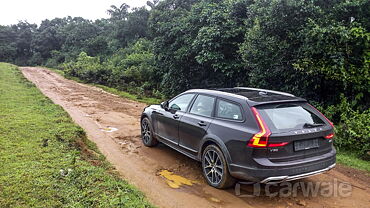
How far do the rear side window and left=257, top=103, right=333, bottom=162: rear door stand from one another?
13.9 inches

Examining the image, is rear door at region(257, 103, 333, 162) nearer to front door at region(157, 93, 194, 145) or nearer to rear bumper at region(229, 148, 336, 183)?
rear bumper at region(229, 148, 336, 183)

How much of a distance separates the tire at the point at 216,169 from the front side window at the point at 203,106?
2.15 feet

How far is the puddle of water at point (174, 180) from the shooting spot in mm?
4883

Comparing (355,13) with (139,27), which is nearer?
(355,13)

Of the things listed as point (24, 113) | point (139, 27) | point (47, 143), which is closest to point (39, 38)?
point (139, 27)

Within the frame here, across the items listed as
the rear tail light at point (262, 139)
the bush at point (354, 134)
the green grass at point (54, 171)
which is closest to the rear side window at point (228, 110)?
the rear tail light at point (262, 139)

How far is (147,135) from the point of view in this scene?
6.93m

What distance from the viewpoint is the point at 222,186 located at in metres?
4.57

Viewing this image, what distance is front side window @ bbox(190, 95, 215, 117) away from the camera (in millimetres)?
5108

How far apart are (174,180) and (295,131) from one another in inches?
87.1

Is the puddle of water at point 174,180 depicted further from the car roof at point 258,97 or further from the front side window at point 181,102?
the car roof at point 258,97

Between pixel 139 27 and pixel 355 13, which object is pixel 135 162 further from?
pixel 139 27

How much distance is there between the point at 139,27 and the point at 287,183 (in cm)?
3478

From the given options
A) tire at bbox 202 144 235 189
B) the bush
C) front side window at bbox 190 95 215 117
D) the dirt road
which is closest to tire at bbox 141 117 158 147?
the dirt road
